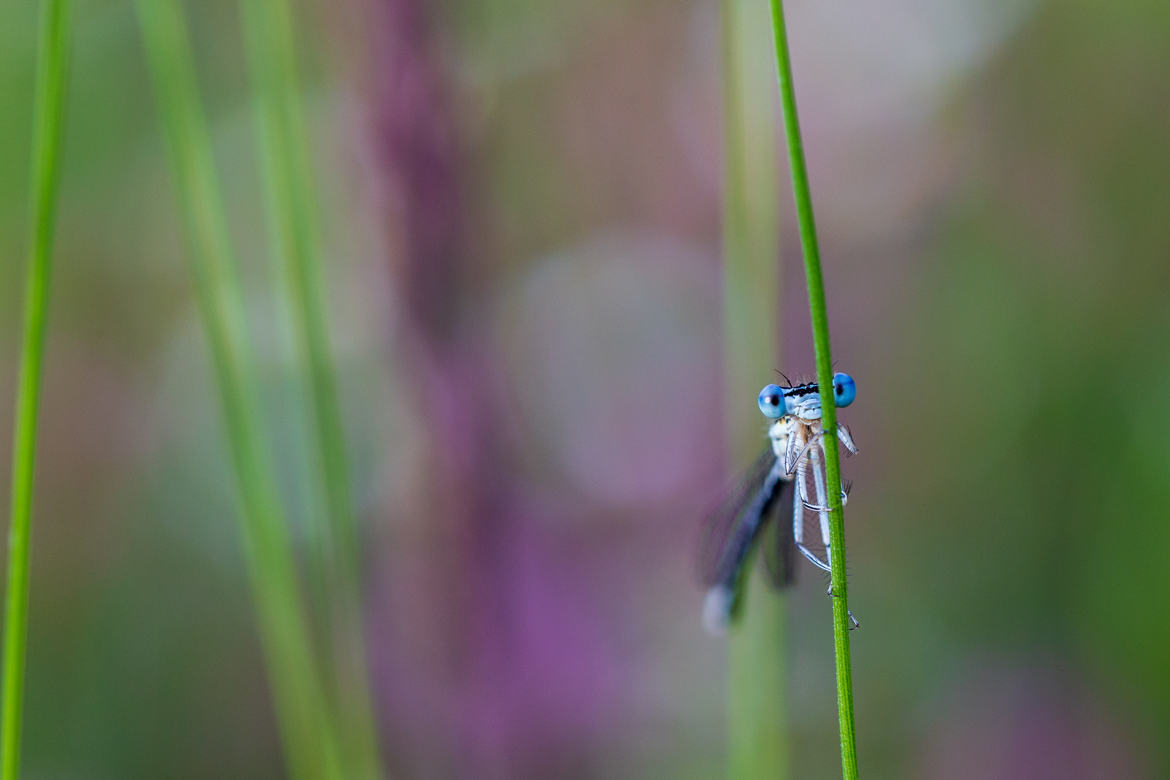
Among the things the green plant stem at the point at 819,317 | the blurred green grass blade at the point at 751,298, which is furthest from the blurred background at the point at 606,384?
the green plant stem at the point at 819,317

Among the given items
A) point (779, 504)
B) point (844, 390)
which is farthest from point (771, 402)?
point (779, 504)

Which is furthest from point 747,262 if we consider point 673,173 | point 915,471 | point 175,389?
point 175,389

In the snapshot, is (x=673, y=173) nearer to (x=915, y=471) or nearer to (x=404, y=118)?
(x=915, y=471)

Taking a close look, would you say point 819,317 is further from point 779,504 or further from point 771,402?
point 779,504

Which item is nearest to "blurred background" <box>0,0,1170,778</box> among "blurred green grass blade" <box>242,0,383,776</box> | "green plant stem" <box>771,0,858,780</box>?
"blurred green grass blade" <box>242,0,383,776</box>

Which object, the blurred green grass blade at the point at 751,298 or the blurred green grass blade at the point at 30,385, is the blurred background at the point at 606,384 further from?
the blurred green grass blade at the point at 30,385

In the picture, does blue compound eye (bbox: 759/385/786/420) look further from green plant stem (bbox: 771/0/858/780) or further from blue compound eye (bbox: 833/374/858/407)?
green plant stem (bbox: 771/0/858/780)
